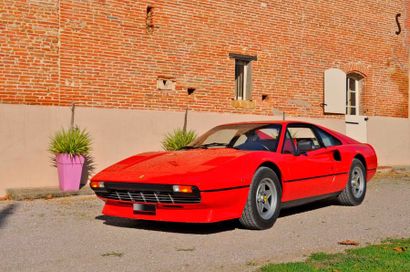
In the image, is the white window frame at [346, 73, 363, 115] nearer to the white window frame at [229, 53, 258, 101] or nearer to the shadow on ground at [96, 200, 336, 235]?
the white window frame at [229, 53, 258, 101]

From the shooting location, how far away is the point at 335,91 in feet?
54.2

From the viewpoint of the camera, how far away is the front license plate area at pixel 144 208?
6402 mm

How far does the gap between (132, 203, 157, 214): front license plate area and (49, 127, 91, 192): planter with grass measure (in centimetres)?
425

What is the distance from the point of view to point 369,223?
7332 mm

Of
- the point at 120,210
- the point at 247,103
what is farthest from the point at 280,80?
the point at 120,210

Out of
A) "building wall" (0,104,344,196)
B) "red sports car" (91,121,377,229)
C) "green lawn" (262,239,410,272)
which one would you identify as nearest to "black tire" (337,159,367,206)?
"red sports car" (91,121,377,229)

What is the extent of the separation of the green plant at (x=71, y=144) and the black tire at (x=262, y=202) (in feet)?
15.4

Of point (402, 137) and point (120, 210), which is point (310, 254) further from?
point (402, 137)

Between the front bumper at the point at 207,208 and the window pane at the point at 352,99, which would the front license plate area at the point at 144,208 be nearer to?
the front bumper at the point at 207,208

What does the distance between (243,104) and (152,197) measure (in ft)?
27.6

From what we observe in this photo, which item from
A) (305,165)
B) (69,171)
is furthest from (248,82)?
(305,165)

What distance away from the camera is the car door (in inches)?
286

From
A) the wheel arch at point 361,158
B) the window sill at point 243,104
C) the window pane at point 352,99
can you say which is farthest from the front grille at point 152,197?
the window pane at point 352,99

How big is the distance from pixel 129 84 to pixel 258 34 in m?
4.12
